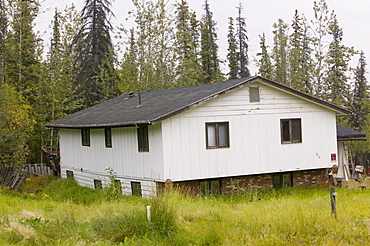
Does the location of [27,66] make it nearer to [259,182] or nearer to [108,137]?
[108,137]

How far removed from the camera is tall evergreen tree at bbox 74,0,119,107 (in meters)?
37.2

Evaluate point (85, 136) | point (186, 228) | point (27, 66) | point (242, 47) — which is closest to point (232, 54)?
point (242, 47)

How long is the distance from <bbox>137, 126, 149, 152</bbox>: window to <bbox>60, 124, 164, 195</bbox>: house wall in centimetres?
19

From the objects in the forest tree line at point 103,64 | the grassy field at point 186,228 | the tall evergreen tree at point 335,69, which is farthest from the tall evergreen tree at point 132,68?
the grassy field at point 186,228

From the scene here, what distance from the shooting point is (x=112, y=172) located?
21.1 meters

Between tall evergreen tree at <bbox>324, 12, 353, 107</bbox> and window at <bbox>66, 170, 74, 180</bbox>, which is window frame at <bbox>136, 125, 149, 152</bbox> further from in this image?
tall evergreen tree at <bbox>324, 12, 353, 107</bbox>

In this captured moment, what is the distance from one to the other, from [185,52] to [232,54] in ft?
38.3

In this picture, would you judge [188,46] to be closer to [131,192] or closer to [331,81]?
[331,81]

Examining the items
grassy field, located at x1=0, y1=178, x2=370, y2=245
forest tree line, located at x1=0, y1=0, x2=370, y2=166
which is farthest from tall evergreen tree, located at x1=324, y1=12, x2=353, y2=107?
grassy field, located at x1=0, y1=178, x2=370, y2=245

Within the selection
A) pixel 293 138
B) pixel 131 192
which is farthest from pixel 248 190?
pixel 131 192

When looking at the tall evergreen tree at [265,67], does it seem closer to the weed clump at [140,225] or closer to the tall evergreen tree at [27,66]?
the tall evergreen tree at [27,66]

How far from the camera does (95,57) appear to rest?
123 feet

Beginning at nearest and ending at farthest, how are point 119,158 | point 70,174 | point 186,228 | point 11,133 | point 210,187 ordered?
point 186,228 → point 210,187 → point 119,158 → point 11,133 → point 70,174

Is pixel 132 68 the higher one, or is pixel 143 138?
pixel 132 68
